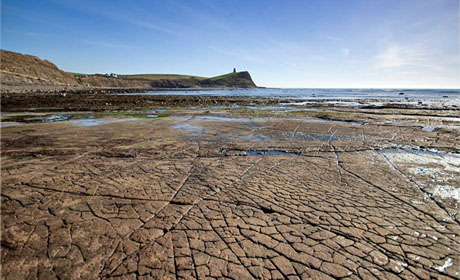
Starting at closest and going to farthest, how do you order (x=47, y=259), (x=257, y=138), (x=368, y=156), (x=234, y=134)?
1. (x=47, y=259)
2. (x=368, y=156)
3. (x=257, y=138)
4. (x=234, y=134)

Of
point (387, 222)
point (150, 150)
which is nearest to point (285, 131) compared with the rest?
point (150, 150)

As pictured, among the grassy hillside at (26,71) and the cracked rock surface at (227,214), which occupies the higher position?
the grassy hillside at (26,71)

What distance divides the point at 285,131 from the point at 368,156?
162 inches

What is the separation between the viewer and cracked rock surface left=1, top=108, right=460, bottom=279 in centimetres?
253

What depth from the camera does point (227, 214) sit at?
352cm

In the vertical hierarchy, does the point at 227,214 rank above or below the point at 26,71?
below

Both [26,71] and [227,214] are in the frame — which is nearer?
[227,214]

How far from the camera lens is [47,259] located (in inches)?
101

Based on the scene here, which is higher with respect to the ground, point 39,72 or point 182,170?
point 39,72

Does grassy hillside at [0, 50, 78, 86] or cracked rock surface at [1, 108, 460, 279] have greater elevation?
grassy hillside at [0, 50, 78, 86]

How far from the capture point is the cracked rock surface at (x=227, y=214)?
8.30ft

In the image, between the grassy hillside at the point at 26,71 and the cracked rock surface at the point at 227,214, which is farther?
the grassy hillside at the point at 26,71

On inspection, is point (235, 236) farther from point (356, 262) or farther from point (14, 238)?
point (14, 238)

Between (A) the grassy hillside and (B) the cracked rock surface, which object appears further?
(A) the grassy hillside
